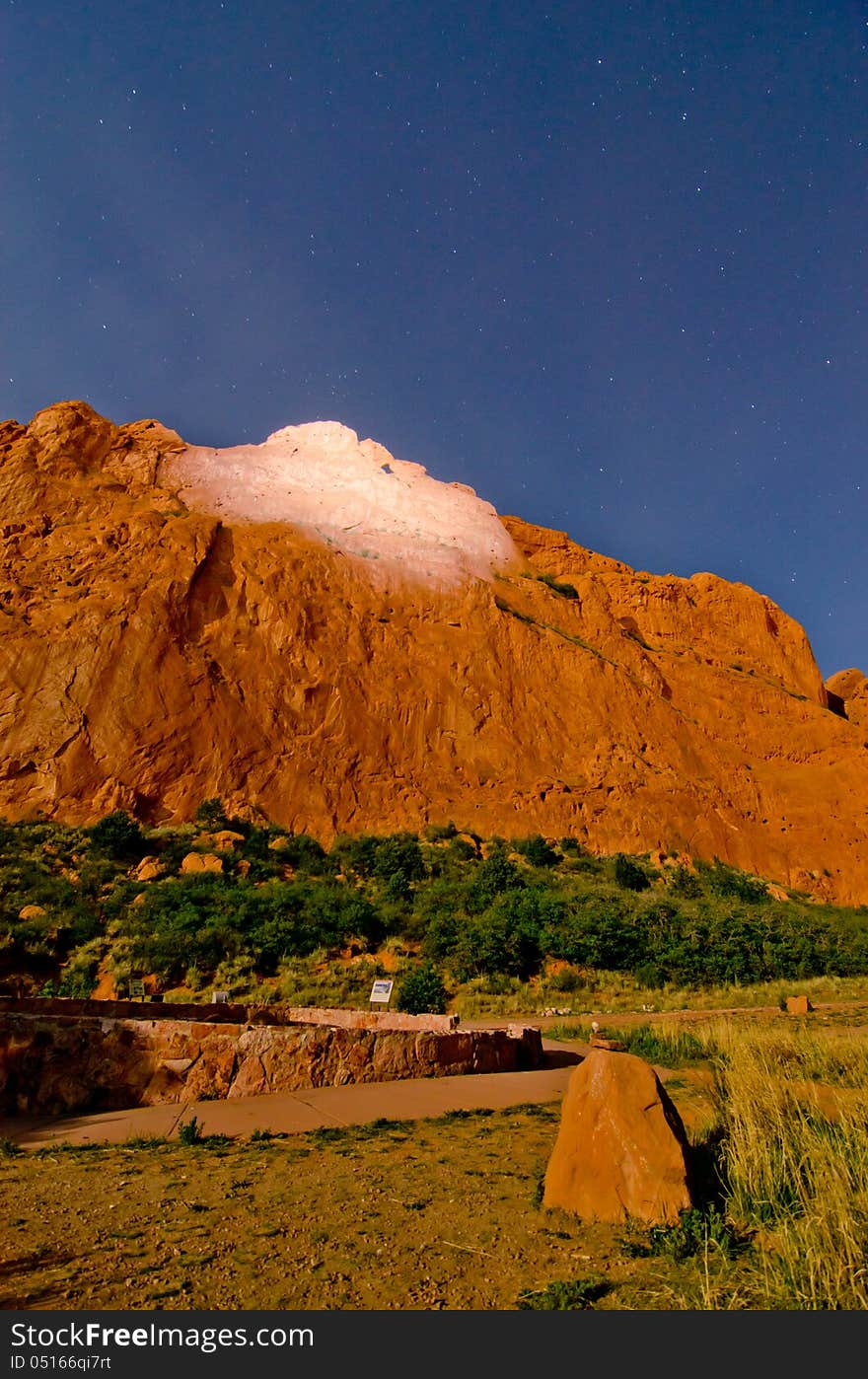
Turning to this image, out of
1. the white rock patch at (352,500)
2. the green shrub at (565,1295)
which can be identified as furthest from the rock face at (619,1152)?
the white rock patch at (352,500)

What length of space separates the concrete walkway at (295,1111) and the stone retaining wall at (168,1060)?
0.55 feet

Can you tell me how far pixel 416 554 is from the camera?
46812mm

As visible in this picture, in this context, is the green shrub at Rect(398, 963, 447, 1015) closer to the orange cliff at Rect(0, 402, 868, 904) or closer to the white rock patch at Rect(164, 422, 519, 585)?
the orange cliff at Rect(0, 402, 868, 904)

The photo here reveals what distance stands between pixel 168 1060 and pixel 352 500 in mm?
46227

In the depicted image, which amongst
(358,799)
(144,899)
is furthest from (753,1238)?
(358,799)

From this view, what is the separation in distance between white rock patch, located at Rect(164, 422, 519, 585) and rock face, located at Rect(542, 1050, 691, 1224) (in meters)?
41.9

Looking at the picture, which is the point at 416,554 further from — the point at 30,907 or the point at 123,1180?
the point at 123,1180

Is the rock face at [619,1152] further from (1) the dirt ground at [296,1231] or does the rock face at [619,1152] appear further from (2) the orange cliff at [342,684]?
(2) the orange cliff at [342,684]

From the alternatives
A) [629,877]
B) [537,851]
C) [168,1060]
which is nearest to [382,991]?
[168,1060]

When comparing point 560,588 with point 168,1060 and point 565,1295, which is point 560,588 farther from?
point 565,1295

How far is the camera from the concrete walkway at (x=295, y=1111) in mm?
6707

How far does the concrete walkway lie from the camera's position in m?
6.71

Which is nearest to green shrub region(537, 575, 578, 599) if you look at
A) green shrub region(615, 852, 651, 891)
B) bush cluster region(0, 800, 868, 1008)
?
green shrub region(615, 852, 651, 891)

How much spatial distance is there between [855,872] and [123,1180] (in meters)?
43.5
